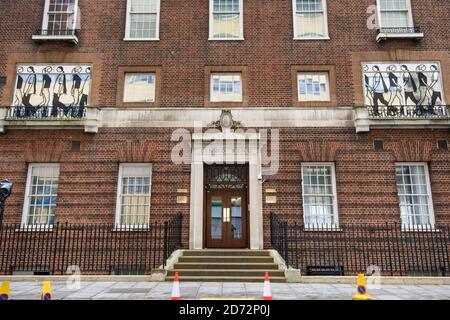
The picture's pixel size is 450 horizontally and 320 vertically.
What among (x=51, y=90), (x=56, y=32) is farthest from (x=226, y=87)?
(x=56, y=32)

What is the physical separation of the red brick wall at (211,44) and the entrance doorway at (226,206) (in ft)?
9.25

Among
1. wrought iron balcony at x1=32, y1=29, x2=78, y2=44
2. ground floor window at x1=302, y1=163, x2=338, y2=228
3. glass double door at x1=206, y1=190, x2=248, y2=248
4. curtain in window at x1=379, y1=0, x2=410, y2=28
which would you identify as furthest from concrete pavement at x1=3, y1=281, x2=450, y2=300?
curtain in window at x1=379, y1=0, x2=410, y2=28

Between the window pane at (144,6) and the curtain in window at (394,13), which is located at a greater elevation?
the window pane at (144,6)

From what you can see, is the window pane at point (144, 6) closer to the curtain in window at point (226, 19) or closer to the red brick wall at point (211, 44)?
the red brick wall at point (211, 44)

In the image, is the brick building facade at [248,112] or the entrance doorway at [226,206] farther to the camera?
the entrance doorway at [226,206]

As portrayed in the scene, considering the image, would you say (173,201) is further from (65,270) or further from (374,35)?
(374,35)

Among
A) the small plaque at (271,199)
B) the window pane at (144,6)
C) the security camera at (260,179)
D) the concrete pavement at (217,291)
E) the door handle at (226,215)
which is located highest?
the window pane at (144,6)

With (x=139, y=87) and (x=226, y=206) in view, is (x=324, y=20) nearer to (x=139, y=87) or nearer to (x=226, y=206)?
(x=139, y=87)

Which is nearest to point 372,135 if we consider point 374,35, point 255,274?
point 374,35

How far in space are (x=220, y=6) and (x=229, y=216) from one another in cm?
875

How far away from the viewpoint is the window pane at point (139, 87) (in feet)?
47.7

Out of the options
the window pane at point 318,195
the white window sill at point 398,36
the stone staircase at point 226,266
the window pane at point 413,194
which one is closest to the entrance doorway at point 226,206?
the stone staircase at point 226,266

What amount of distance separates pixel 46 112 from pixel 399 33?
1415cm

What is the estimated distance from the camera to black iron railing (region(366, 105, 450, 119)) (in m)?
13.8
